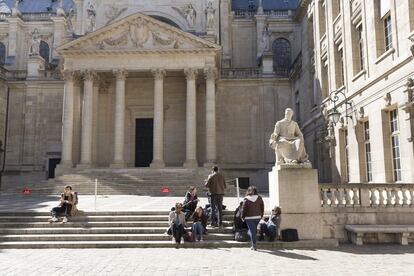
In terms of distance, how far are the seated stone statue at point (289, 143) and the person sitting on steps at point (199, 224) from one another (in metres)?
2.76

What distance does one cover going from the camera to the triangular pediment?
3212 centimetres

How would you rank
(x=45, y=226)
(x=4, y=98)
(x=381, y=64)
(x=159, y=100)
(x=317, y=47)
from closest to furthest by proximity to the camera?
(x=45, y=226), (x=381, y=64), (x=317, y=47), (x=159, y=100), (x=4, y=98)

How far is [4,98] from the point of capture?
3903 centimetres

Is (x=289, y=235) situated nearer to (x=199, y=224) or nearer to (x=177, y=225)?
(x=199, y=224)

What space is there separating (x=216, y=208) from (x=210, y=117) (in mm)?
19125

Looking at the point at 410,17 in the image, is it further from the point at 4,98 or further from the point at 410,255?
the point at 4,98

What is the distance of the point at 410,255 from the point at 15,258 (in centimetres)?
965

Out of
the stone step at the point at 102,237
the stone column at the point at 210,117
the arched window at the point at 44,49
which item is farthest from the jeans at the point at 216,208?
the arched window at the point at 44,49

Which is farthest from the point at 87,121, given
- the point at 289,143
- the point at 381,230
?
the point at 381,230

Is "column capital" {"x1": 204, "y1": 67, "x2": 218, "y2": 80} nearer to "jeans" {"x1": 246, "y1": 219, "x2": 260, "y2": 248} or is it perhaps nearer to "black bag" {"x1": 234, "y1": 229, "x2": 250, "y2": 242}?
"black bag" {"x1": 234, "y1": 229, "x2": 250, "y2": 242}

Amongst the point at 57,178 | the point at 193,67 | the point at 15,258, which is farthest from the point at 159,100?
the point at 15,258

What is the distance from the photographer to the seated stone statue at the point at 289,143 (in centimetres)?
Result: 1230

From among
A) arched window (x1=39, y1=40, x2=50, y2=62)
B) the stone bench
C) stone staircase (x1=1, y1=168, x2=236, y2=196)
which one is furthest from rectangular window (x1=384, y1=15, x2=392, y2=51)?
arched window (x1=39, y1=40, x2=50, y2=62)

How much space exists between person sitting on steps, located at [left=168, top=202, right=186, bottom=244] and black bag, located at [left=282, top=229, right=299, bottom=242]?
9.34 feet
